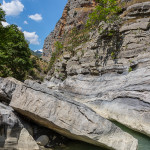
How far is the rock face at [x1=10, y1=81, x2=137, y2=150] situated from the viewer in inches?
228

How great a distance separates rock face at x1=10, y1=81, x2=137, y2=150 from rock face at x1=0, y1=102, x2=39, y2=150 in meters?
0.78

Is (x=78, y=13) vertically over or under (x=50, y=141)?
over

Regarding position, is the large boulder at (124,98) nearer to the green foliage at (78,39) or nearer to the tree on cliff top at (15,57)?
the tree on cliff top at (15,57)

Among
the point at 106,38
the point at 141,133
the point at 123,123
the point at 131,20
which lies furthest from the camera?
the point at 106,38

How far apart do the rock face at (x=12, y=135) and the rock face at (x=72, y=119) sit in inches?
30.9

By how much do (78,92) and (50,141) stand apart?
9184 millimetres

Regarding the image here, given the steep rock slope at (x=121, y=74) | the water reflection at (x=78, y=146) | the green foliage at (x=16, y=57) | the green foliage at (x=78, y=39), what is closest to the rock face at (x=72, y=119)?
the water reflection at (x=78, y=146)

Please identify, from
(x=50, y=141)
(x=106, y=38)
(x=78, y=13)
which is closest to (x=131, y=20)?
(x=106, y=38)

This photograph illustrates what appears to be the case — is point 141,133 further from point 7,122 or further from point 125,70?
point 7,122

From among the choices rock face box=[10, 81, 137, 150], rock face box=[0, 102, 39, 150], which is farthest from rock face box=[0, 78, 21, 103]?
rock face box=[0, 102, 39, 150]

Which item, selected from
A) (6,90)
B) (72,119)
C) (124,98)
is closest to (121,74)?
(124,98)

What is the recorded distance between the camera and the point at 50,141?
7.05m

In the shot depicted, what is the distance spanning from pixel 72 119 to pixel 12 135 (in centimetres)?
274

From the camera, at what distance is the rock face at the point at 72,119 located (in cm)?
579
